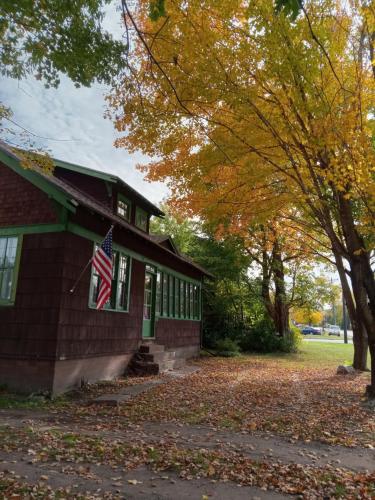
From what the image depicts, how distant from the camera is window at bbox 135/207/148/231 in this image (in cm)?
1605

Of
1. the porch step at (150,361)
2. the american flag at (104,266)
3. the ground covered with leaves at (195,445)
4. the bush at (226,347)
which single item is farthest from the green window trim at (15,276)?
the bush at (226,347)

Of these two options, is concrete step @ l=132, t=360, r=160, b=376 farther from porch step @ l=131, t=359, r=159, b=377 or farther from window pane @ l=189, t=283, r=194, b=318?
window pane @ l=189, t=283, r=194, b=318

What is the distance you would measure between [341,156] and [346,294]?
9.55 m

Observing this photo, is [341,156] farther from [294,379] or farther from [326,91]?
[294,379]

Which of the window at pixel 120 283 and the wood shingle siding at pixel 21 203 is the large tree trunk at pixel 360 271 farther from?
the wood shingle siding at pixel 21 203

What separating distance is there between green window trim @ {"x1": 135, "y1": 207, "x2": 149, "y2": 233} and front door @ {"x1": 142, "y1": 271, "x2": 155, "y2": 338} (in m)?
1.96

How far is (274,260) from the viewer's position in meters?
27.5

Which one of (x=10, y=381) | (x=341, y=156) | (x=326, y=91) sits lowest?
(x=10, y=381)

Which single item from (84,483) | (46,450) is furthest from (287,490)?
(46,450)

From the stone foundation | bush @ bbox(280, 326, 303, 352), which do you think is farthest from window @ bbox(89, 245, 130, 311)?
bush @ bbox(280, 326, 303, 352)

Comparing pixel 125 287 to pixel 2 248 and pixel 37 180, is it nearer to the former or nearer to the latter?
pixel 2 248

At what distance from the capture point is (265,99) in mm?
7883

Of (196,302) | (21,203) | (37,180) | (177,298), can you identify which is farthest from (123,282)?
(196,302)

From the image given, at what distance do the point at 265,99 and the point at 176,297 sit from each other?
1217 cm
